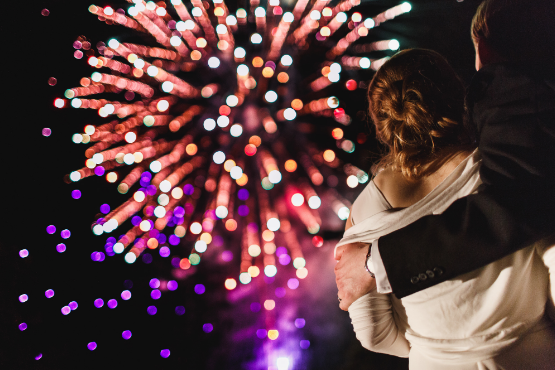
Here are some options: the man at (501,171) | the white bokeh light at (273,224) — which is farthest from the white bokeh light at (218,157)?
the man at (501,171)

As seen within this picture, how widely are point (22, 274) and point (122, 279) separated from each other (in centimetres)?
75

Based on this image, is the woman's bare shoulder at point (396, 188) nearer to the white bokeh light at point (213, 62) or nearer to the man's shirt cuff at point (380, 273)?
the man's shirt cuff at point (380, 273)

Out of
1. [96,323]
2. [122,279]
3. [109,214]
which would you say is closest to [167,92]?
[109,214]

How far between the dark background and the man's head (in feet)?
3.91

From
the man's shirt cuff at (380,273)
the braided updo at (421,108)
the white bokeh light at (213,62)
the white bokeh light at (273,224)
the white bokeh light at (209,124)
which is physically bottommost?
the white bokeh light at (273,224)

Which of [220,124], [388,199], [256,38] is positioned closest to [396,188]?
[388,199]

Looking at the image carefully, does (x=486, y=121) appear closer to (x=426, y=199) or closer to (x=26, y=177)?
(x=426, y=199)

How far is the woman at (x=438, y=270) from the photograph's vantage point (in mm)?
534

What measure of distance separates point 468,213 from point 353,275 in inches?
11.9

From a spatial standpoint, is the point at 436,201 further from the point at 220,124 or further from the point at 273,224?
the point at 220,124

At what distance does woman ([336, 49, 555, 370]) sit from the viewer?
534 millimetres

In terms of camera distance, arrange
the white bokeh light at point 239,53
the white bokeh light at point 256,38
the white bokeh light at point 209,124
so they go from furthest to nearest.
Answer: the white bokeh light at point 209,124
the white bokeh light at point 239,53
the white bokeh light at point 256,38

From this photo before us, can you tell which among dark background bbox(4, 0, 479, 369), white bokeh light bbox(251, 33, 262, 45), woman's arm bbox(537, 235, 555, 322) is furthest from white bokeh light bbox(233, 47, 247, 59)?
woman's arm bbox(537, 235, 555, 322)

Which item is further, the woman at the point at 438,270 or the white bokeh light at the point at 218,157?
the white bokeh light at the point at 218,157
